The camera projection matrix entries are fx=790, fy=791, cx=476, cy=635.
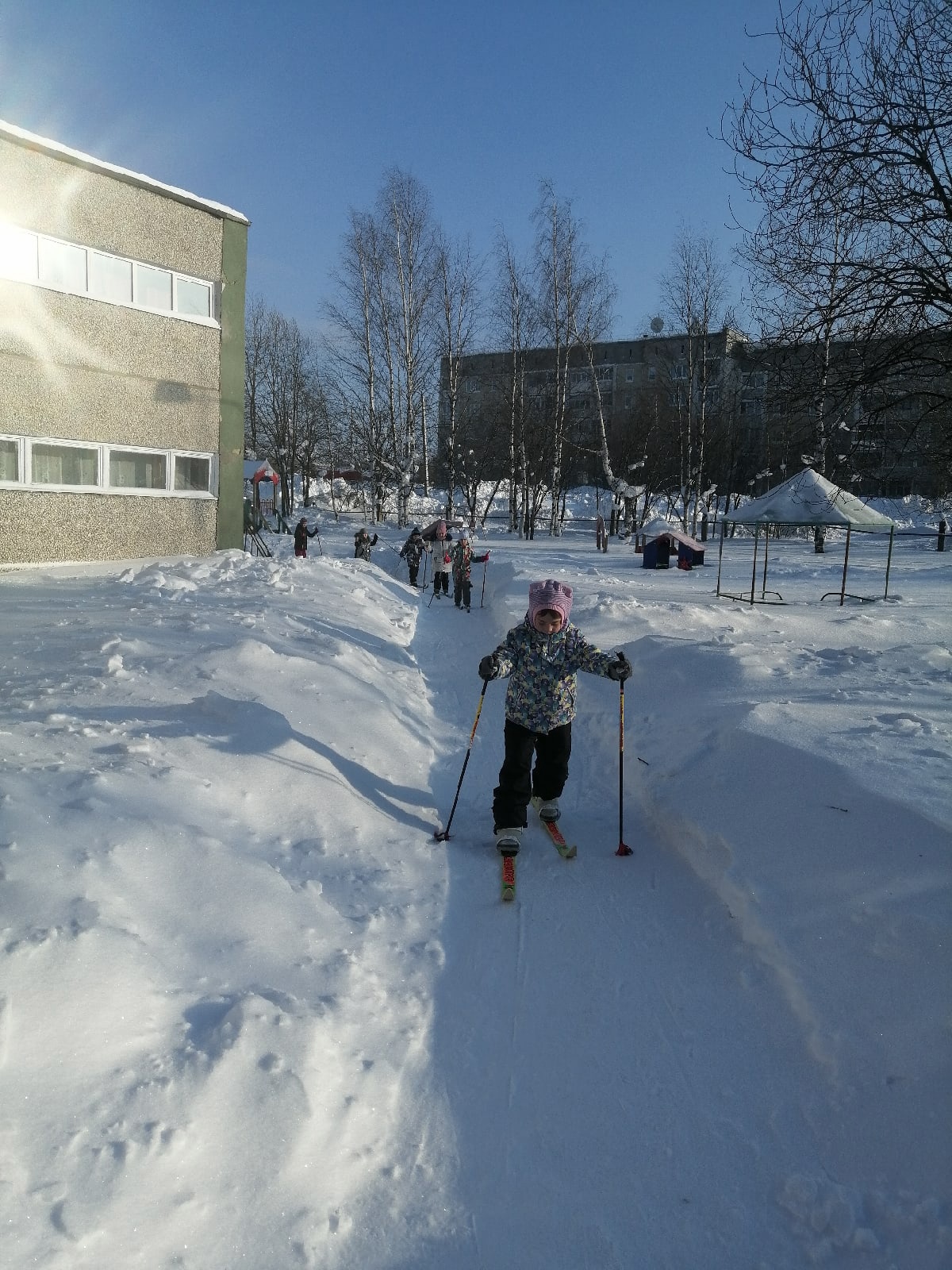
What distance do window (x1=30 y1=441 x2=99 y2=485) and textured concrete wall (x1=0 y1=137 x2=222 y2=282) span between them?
3315mm

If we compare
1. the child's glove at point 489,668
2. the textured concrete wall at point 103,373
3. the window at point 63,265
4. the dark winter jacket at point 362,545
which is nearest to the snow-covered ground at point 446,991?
the child's glove at point 489,668

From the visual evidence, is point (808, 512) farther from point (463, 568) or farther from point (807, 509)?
point (463, 568)

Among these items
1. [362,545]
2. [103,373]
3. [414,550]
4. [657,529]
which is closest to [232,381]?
[103,373]

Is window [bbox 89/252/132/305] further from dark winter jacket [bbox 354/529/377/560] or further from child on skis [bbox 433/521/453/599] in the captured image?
dark winter jacket [bbox 354/529/377/560]

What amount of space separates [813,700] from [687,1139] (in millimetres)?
4454

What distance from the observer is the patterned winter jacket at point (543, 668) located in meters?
5.19

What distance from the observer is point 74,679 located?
5773mm

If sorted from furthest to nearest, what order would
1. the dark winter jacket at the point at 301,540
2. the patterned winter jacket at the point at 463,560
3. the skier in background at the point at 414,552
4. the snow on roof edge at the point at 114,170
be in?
the dark winter jacket at the point at 301,540 → the skier in background at the point at 414,552 → the patterned winter jacket at the point at 463,560 → the snow on roof edge at the point at 114,170

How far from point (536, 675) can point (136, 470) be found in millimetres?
11762

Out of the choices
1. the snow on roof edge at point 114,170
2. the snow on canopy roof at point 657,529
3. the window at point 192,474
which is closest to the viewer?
the snow on roof edge at point 114,170

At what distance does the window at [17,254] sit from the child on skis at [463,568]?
8497 mm

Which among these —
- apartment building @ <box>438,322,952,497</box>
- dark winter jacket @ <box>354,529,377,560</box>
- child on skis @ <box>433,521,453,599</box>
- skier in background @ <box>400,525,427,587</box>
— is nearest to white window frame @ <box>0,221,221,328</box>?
child on skis @ <box>433,521,453,599</box>

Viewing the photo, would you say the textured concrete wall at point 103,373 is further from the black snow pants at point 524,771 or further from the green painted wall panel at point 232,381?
the black snow pants at point 524,771

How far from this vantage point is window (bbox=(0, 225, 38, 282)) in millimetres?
11930
